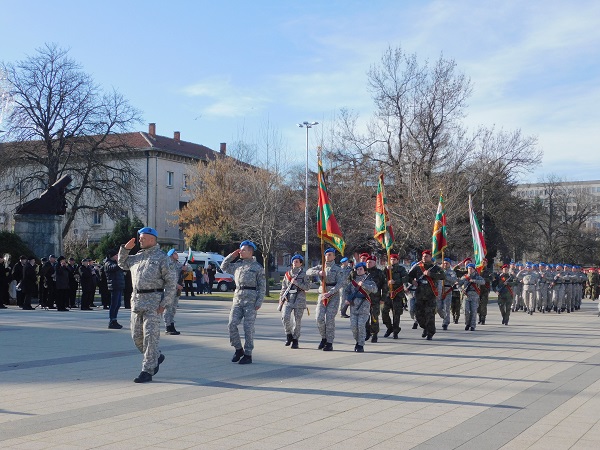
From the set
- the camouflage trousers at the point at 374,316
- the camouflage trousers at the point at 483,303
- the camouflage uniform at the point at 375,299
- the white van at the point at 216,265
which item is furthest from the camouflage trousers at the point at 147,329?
the white van at the point at 216,265

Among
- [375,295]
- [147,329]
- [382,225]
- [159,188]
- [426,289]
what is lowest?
[147,329]

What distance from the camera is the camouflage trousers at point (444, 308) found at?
68.7 ft

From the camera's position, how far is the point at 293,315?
14.7 meters

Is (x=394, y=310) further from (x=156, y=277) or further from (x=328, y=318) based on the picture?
(x=156, y=277)

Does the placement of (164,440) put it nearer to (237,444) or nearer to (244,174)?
(237,444)

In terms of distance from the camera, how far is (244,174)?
57188 millimetres

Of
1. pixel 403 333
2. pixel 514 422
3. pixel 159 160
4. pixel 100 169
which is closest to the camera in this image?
pixel 514 422

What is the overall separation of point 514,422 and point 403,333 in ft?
35.7

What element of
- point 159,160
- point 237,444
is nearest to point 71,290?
point 237,444

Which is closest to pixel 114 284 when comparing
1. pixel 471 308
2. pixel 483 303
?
pixel 471 308

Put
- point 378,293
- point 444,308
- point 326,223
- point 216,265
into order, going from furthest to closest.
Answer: point 216,265 < point 444,308 < point 326,223 < point 378,293

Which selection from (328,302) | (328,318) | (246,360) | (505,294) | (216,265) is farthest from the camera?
(216,265)

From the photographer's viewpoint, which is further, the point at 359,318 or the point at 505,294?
the point at 505,294

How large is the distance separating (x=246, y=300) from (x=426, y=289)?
20.6ft
